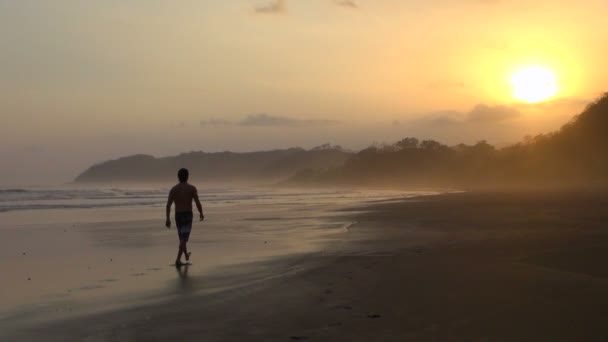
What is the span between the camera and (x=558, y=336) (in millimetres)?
5211

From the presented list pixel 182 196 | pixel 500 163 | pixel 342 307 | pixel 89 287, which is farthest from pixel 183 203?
pixel 500 163

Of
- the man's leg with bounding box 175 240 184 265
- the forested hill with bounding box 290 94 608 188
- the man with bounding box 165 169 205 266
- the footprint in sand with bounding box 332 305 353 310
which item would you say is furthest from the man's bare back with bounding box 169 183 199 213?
the forested hill with bounding box 290 94 608 188

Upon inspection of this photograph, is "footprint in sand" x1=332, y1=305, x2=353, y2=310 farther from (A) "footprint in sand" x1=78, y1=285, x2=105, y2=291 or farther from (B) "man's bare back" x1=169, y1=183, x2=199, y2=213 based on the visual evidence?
(B) "man's bare back" x1=169, y1=183, x2=199, y2=213

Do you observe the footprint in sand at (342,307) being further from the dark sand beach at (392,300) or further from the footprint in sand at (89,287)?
the footprint in sand at (89,287)

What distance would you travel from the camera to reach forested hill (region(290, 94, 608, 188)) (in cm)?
5928

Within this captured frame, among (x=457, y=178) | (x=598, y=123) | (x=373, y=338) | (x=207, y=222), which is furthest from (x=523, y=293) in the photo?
(x=457, y=178)

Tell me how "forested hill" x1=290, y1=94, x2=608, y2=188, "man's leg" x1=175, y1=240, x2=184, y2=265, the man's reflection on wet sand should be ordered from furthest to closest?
1. "forested hill" x1=290, y1=94, x2=608, y2=188
2. "man's leg" x1=175, y1=240, x2=184, y2=265
3. the man's reflection on wet sand

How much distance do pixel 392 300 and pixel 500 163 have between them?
7098 centimetres

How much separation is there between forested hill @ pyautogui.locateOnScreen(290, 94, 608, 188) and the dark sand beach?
3954cm

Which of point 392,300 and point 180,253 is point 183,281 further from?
point 392,300

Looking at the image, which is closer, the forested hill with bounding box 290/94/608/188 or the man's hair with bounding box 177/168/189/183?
the man's hair with bounding box 177/168/189/183

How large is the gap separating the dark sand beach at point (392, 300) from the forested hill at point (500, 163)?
3954 cm

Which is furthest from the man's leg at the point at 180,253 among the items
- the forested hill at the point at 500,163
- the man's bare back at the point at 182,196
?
the forested hill at the point at 500,163

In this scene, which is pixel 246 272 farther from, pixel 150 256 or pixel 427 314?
pixel 427 314
